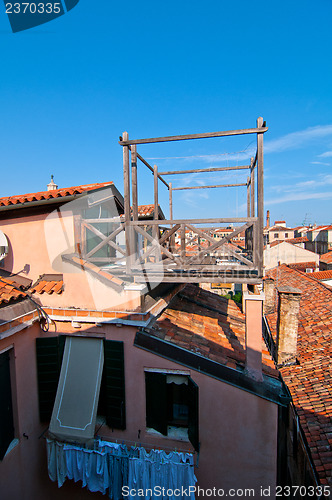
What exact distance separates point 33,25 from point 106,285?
15.4 ft

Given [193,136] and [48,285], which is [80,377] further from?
[193,136]

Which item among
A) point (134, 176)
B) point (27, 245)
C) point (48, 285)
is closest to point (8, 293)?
point (48, 285)

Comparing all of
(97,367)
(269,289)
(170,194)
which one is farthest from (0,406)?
(269,289)

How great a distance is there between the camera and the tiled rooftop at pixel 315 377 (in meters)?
4.64

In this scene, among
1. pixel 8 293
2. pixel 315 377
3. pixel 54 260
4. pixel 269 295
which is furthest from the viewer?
pixel 269 295

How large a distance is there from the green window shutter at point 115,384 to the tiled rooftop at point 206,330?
79 cm

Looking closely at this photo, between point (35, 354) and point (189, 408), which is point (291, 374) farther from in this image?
point (35, 354)

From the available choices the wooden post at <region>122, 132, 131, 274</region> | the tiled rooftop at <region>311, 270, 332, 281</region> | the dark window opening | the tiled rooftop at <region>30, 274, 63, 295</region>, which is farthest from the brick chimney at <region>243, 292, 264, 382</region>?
the tiled rooftop at <region>311, 270, 332, 281</region>

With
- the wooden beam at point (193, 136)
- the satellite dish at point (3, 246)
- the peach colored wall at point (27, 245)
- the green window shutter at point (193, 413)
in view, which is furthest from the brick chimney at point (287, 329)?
the satellite dish at point (3, 246)

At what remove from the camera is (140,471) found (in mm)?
4680

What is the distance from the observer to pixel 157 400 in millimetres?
4949

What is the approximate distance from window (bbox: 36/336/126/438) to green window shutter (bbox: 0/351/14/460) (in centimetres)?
64

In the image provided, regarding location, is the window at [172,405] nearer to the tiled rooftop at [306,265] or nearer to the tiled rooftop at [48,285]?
the tiled rooftop at [48,285]

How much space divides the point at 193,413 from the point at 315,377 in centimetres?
385
